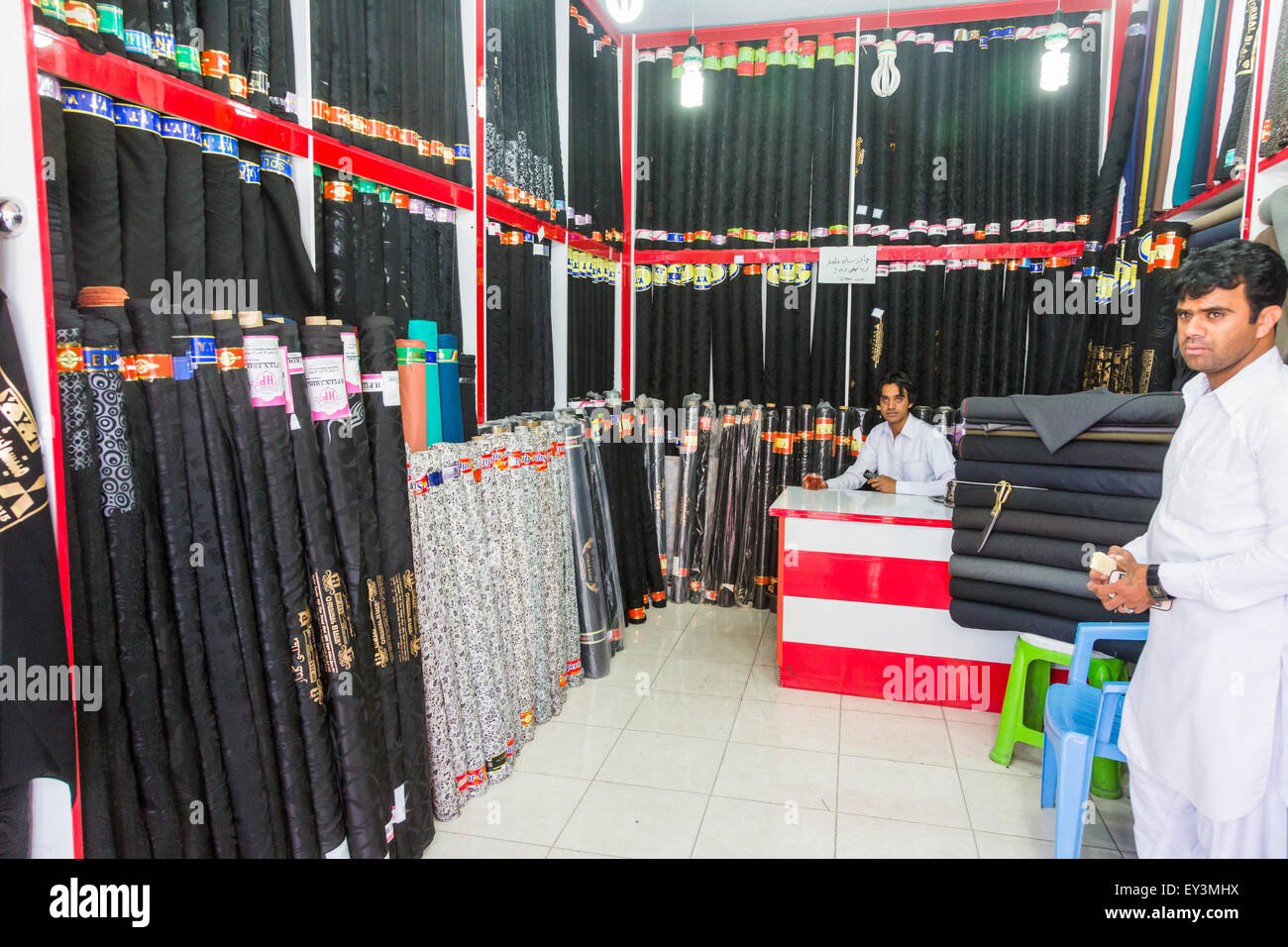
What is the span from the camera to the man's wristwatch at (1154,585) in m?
1.92

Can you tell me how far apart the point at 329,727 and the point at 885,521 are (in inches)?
99.0

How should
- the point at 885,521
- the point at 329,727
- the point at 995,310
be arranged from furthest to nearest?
the point at 995,310
the point at 885,521
the point at 329,727

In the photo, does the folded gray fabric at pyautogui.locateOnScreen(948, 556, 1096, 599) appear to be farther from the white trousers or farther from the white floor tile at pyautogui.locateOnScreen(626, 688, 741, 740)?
the white floor tile at pyautogui.locateOnScreen(626, 688, 741, 740)

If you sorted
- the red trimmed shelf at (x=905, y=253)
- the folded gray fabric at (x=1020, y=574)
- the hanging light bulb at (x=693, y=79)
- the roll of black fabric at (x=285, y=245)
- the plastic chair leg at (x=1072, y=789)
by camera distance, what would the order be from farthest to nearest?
the red trimmed shelf at (x=905, y=253)
the hanging light bulb at (x=693, y=79)
the folded gray fabric at (x=1020, y=574)
the roll of black fabric at (x=285, y=245)
the plastic chair leg at (x=1072, y=789)

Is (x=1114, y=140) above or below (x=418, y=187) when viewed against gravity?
above

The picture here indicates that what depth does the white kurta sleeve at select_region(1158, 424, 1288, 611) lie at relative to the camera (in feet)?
5.69

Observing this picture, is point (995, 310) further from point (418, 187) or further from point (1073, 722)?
point (418, 187)

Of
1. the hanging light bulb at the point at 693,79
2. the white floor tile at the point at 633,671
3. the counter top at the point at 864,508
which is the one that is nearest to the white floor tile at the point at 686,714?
the white floor tile at the point at 633,671

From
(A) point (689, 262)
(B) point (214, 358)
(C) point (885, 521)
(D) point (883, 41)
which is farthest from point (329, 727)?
(D) point (883, 41)

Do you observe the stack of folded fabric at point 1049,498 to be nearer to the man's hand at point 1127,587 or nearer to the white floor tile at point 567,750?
the man's hand at point 1127,587

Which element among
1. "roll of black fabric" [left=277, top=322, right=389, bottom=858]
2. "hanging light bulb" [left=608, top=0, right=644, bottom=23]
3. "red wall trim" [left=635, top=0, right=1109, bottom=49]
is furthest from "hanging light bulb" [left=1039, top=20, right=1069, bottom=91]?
"roll of black fabric" [left=277, top=322, right=389, bottom=858]

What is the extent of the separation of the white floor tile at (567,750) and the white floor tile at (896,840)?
0.95 metres

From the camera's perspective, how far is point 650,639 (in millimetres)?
4609

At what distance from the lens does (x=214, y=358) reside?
2.02m
